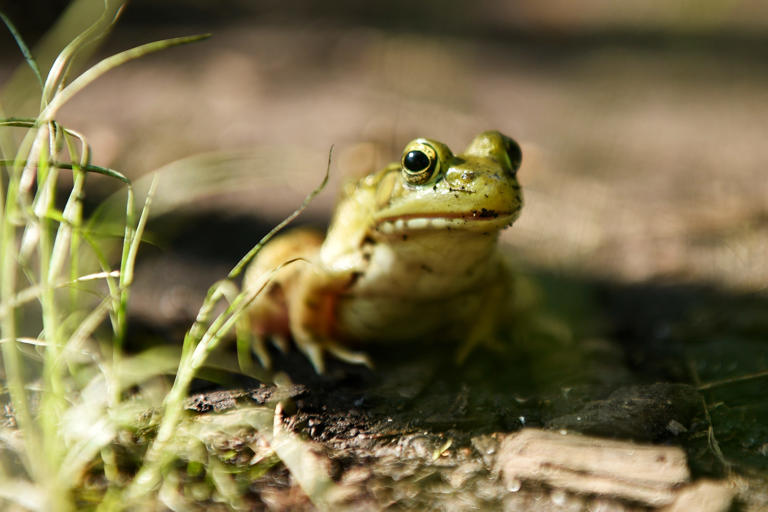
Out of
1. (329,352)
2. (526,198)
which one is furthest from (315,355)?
(526,198)

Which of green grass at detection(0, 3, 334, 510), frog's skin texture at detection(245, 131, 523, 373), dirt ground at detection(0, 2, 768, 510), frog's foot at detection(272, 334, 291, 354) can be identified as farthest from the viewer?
frog's foot at detection(272, 334, 291, 354)

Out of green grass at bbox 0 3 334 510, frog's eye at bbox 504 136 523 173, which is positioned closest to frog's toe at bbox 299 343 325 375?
green grass at bbox 0 3 334 510

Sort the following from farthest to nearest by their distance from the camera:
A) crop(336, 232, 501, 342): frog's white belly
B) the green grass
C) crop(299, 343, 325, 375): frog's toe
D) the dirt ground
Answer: crop(299, 343, 325, 375): frog's toe, crop(336, 232, 501, 342): frog's white belly, the dirt ground, the green grass

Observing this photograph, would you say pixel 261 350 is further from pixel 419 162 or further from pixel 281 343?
pixel 419 162

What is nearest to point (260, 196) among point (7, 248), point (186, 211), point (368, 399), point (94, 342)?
point (186, 211)

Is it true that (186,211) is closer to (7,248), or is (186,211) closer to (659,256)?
(7,248)

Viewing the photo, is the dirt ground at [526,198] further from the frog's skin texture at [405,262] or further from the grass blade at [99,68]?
the grass blade at [99,68]

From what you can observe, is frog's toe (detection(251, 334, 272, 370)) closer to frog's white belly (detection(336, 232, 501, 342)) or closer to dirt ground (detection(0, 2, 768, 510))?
dirt ground (detection(0, 2, 768, 510))
